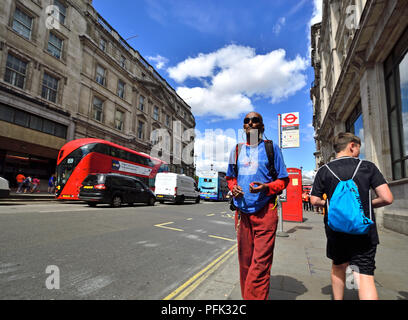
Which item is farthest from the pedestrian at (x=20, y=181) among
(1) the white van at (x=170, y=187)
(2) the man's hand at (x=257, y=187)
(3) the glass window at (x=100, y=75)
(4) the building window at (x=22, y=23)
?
(2) the man's hand at (x=257, y=187)

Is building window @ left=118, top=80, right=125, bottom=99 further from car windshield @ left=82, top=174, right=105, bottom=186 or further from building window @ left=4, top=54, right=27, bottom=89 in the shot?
car windshield @ left=82, top=174, right=105, bottom=186

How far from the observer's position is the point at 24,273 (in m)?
2.97

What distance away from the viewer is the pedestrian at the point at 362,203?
1.92 m

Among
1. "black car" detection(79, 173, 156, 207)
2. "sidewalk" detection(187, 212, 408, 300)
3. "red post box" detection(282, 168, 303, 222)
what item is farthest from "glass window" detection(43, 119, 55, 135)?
Answer: "sidewalk" detection(187, 212, 408, 300)

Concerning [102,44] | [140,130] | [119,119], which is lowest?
[140,130]

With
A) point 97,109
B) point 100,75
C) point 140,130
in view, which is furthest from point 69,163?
point 140,130

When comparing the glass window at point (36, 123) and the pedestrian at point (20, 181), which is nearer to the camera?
the pedestrian at point (20, 181)

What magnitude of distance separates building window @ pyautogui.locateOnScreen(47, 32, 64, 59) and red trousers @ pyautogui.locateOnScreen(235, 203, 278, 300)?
23045mm

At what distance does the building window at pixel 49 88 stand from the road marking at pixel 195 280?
66.1ft

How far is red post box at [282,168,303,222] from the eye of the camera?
10.7 metres

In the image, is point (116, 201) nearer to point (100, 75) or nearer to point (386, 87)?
point (386, 87)

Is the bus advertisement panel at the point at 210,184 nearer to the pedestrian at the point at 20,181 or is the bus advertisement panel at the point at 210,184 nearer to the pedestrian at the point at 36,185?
the pedestrian at the point at 36,185

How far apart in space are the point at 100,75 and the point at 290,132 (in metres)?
23.4

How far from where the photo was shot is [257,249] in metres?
2.06
